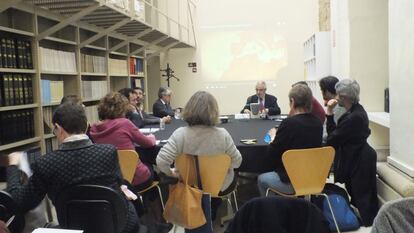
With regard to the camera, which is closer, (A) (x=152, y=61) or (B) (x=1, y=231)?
(B) (x=1, y=231)

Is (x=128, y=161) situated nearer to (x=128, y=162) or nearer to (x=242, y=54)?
(x=128, y=162)

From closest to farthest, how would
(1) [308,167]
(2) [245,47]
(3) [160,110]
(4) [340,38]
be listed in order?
(1) [308,167], (4) [340,38], (3) [160,110], (2) [245,47]

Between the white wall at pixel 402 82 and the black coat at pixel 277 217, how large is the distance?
1.71 m

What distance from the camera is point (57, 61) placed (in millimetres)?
4910

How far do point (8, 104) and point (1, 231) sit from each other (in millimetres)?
2790

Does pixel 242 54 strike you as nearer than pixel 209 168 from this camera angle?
No

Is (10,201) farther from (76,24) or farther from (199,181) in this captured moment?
(76,24)

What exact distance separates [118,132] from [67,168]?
1.12 m

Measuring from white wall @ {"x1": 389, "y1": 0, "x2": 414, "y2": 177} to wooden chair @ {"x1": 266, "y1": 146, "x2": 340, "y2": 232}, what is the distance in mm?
618

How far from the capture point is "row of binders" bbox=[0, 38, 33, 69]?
153 inches

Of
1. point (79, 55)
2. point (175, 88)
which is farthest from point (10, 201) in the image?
point (175, 88)

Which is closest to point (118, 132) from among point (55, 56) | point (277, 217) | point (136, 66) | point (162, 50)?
point (277, 217)

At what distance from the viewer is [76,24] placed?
5363 millimetres

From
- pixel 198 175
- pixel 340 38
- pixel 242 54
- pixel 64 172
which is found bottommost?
pixel 198 175
